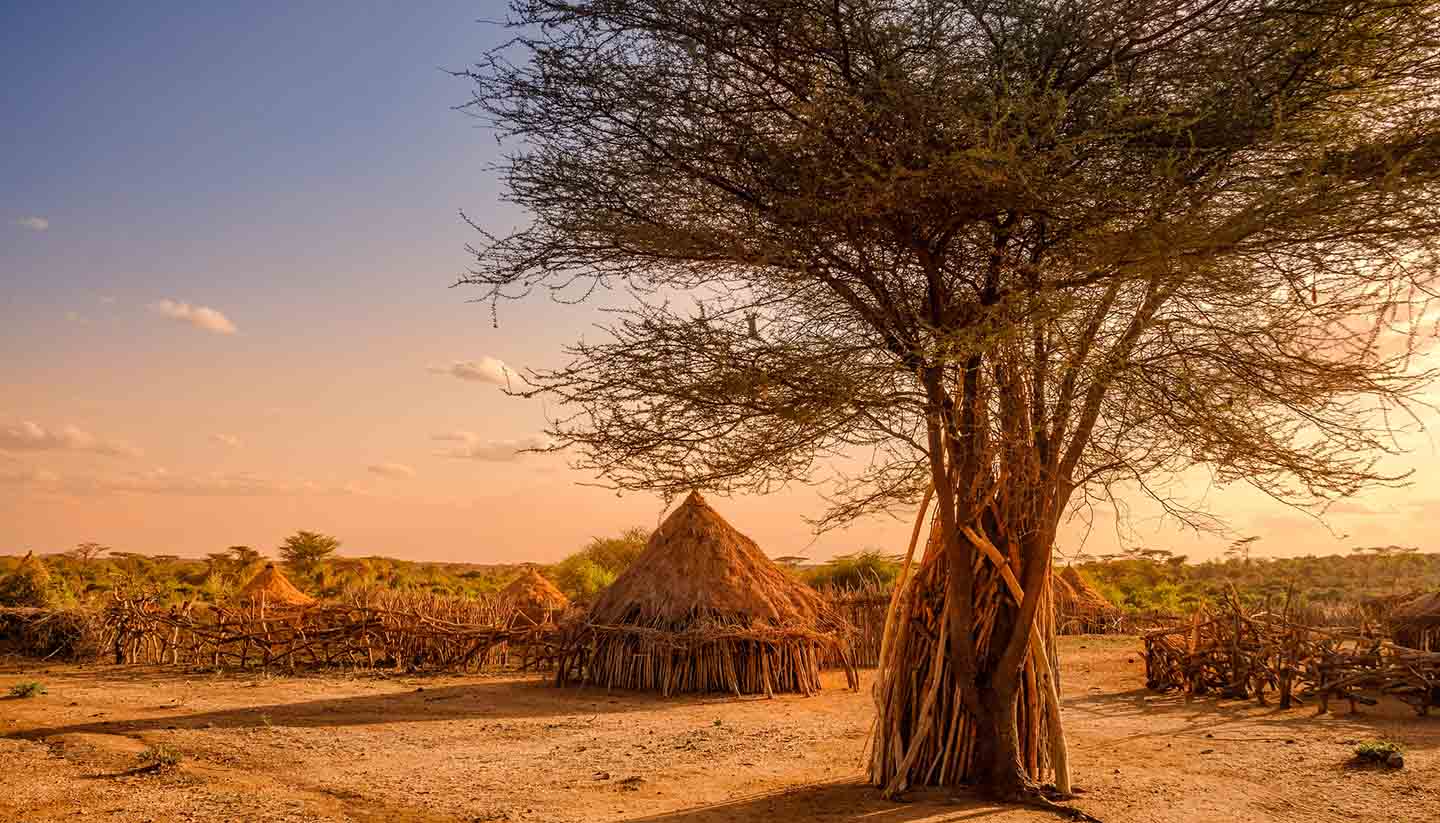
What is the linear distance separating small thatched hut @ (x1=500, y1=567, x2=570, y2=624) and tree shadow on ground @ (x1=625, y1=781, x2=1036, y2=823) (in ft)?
35.0

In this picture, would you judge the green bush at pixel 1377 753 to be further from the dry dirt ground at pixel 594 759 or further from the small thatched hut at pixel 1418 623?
the small thatched hut at pixel 1418 623

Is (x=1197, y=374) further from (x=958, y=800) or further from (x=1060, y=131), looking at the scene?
(x=958, y=800)

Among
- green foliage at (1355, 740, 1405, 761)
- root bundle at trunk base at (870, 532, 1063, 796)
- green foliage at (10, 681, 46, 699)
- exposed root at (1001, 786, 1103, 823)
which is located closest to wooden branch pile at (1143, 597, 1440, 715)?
green foliage at (1355, 740, 1405, 761)

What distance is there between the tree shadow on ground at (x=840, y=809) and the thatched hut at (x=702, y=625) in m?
6.57

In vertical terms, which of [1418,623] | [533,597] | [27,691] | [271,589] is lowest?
[27,691]

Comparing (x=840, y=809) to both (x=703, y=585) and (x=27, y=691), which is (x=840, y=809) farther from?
(x=27, y=691)

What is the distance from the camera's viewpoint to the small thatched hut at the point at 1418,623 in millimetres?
13748

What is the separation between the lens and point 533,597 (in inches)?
791

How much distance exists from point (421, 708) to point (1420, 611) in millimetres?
12146

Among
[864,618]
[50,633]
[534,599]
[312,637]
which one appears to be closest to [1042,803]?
[864,618]

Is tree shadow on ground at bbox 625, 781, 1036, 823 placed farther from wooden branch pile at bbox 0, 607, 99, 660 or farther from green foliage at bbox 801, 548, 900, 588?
green foliage at bbox 801, 548, 900, 588

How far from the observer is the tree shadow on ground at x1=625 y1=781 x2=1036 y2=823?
7.01 meters

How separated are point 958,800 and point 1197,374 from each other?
3027 millimetres

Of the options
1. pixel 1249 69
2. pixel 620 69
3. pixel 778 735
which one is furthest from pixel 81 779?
pixel 1249 69
